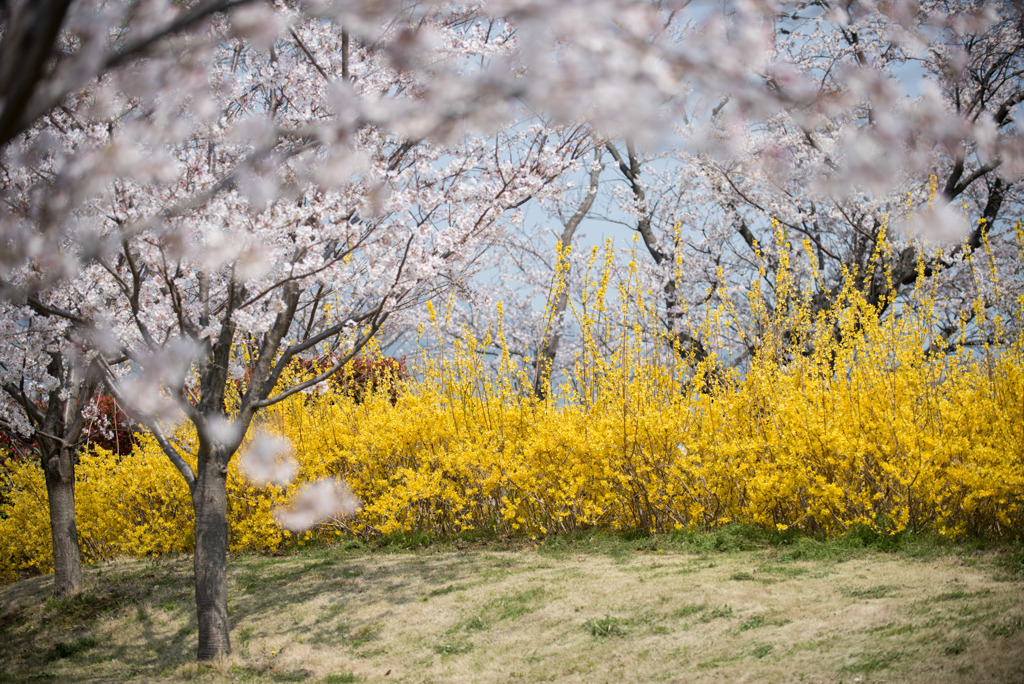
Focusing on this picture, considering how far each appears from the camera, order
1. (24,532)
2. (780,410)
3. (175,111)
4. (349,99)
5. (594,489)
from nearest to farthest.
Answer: (349,99) → (175,111) → (780,410) → (594,489) → (24,532)

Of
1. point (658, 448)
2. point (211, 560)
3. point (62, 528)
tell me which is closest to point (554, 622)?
point (211, 560)

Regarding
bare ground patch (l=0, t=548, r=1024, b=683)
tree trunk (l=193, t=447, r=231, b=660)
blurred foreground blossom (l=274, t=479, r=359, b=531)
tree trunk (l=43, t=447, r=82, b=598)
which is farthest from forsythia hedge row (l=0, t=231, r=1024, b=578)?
tree trunk (l=193, t=447, r=231, b=660)

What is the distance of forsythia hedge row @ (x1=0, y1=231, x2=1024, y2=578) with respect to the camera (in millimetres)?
5746

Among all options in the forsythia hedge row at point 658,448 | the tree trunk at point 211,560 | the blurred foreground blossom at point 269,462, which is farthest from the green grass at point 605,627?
the blurred foreground blossom at point 269,462

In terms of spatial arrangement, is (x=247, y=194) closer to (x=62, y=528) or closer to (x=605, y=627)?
(x=605, y=627)

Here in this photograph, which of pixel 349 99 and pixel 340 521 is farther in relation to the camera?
pixel 340 521

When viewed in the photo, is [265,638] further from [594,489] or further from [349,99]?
[349,99]

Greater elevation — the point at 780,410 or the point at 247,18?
the point at 247,18

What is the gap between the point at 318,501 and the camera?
26.4 ft

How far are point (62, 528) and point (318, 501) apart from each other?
2.36 metres

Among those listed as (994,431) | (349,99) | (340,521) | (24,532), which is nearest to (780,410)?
(994,431)

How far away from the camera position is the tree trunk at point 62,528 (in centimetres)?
725

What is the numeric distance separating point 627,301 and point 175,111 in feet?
14.4

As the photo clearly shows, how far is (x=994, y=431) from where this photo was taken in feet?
18.9
